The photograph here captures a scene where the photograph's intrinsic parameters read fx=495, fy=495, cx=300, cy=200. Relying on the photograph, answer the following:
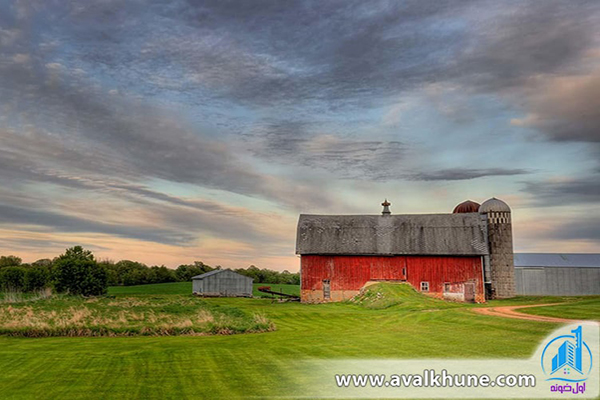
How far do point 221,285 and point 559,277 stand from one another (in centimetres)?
4350

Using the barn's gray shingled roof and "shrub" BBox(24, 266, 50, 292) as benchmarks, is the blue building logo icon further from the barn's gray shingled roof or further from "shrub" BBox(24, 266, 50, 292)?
"shrub" BBox(24, 266, 50, 292)

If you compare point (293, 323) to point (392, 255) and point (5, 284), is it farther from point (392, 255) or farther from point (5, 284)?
point (5, 284)

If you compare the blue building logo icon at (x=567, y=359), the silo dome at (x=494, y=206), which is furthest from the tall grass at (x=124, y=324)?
the silo dome at (x=494, y=206)

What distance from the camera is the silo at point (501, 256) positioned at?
172 ft

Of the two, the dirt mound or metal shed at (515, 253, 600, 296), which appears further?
metal shed at (515, 253, 600, 296)

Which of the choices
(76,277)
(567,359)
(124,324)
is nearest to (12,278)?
(76,277)

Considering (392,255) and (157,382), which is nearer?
(157,382)

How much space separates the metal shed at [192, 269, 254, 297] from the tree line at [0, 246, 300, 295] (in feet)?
42.4

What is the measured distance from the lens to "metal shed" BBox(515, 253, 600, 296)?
5759cm

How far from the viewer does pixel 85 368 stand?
51.9ft

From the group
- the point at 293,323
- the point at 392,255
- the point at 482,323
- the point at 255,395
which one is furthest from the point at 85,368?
the point at 392,255

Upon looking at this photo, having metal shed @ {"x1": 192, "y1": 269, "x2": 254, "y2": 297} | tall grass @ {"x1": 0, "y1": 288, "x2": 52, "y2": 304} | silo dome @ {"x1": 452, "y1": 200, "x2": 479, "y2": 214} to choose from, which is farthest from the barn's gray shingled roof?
tall grass @ {"x1": 0, "y1": 288, "x2": 52, "y2": 304}

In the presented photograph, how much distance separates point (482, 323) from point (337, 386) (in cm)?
1399

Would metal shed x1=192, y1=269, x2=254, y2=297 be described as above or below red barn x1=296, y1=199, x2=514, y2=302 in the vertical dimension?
below
